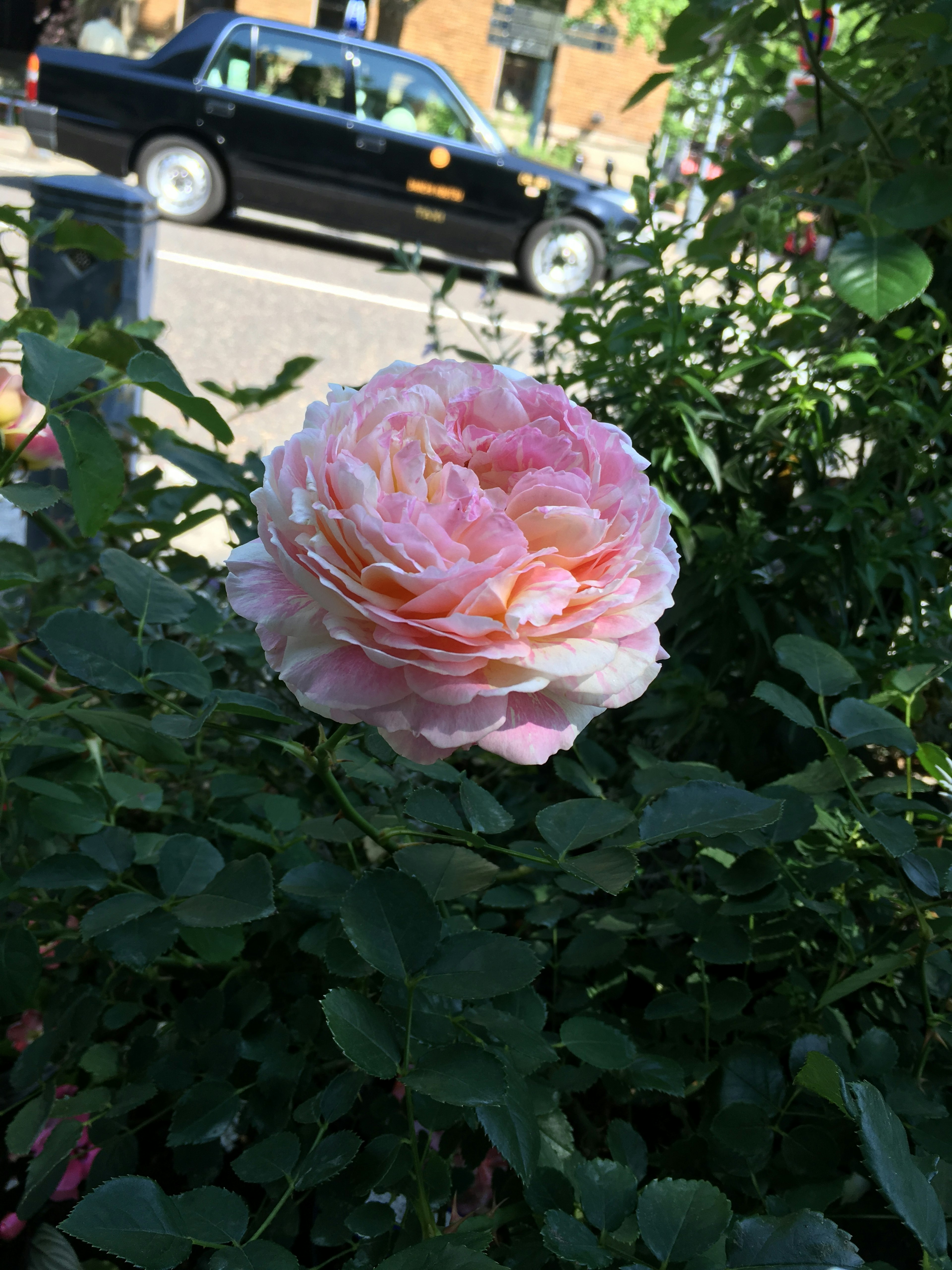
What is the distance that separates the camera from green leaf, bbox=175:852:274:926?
2.02 feet

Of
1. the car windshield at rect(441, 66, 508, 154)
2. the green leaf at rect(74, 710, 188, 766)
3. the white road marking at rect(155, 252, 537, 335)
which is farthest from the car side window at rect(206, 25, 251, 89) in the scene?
the green leaf at rect(74, 710, 188, 766)

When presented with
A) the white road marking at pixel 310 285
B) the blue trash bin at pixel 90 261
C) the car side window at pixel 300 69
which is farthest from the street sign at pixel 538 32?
the blue trash bin at pixel 90 261

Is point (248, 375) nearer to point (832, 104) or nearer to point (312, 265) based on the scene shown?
point (312, 265)

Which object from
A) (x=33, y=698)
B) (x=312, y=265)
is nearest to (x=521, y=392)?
(x=33, y=698)

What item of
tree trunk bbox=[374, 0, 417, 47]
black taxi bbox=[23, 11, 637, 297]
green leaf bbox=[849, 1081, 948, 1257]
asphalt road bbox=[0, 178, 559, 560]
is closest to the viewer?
green leaf bbox=[849, 1081, 948, 1257]

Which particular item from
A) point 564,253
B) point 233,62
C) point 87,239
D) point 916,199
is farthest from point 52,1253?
point 233,62

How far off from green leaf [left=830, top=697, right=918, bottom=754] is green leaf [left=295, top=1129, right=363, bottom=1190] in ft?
1.45

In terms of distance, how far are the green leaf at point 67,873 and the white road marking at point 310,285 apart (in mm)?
5792

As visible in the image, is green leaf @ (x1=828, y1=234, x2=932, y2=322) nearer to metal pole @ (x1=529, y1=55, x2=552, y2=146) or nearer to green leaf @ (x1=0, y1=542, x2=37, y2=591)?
green leaf @ (x1=0, y1=542, x2=37, y2=591)

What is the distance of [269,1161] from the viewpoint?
0.60m

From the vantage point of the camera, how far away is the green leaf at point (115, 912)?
614 mm

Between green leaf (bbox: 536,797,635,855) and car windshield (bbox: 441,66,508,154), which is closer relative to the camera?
green leaf (bbox: 536,797,635,855)

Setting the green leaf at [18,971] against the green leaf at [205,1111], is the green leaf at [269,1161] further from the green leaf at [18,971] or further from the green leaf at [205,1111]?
the green leaf at [18,971]

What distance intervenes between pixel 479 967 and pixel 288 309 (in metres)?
5.76
